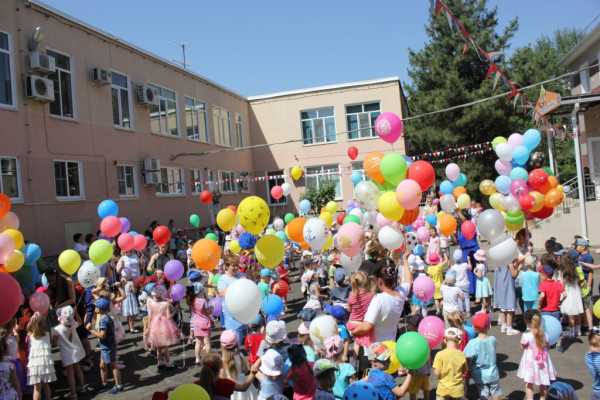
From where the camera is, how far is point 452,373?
14.8ft

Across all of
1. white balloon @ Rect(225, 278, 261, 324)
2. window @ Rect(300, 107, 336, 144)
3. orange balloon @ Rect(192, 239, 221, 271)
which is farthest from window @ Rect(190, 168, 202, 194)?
white balloon @ Rect(225, 278, 261, 324)

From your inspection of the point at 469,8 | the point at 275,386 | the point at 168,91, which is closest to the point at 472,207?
the point at 275,386

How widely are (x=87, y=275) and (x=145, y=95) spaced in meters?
11.6

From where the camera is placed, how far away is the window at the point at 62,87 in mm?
13695

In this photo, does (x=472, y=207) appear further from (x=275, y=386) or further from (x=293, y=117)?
(x=293, y=117)

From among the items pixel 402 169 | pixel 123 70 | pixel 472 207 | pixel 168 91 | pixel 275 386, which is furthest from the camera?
pixel 168 91

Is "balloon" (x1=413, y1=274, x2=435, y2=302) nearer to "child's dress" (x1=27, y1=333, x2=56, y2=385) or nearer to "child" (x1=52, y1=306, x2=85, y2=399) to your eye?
"child" (x1=52, y1=306, x2=85, y2=399)

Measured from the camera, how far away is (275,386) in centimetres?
420

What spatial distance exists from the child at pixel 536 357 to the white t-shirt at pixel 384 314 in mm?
1382

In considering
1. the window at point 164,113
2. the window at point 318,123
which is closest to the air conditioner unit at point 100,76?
the window at point 164,113

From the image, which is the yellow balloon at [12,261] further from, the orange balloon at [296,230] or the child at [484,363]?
the child at [484,363]

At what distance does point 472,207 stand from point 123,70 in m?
12.3

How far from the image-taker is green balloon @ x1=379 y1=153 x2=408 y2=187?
6754 mm

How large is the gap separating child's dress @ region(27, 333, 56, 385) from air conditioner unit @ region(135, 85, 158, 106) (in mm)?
12834
